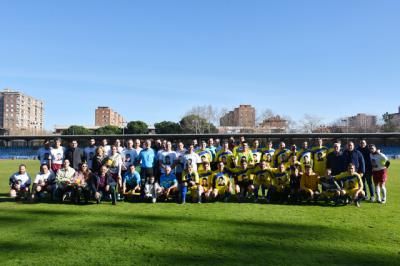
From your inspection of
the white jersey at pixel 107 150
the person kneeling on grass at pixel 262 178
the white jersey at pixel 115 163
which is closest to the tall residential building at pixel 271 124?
the white jersey at pixel 107 150

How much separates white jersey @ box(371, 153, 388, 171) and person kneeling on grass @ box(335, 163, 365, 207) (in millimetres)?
791

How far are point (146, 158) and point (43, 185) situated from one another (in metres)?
2.78

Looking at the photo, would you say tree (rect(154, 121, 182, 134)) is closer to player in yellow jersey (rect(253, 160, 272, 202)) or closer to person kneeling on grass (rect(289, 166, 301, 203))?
player in yellow jersey (rect(253, 160, 272, 202))

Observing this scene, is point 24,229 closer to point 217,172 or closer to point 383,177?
point 217,172

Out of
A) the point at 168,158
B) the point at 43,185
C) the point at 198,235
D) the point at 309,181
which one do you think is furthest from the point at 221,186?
the point at 43,185

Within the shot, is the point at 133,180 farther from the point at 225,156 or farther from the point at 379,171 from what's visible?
the point at 379,171

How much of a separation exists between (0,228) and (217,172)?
526 centimetres

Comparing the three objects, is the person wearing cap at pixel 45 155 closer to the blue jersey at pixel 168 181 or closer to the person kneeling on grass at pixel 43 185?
the person kneeling on grass at pixel 43 185

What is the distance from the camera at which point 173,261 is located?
464cm

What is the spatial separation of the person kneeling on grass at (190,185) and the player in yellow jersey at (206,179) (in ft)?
0.45

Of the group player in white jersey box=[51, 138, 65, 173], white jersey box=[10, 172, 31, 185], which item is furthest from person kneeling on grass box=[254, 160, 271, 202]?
white jersey box=[10, 172, 31, 185]

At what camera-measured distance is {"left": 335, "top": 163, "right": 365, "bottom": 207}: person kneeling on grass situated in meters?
8.84

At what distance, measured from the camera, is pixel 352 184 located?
29.7 ft

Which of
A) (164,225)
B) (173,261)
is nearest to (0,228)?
(164,225)
